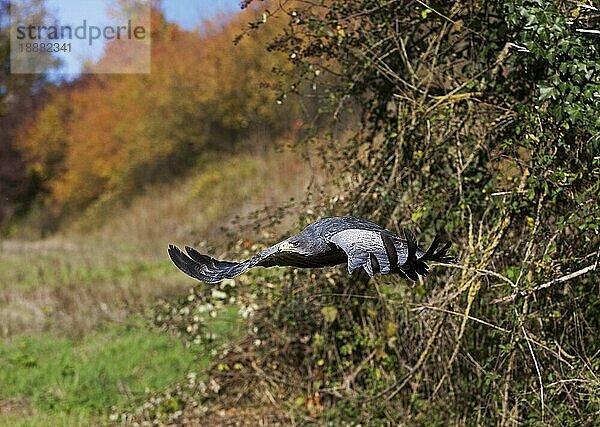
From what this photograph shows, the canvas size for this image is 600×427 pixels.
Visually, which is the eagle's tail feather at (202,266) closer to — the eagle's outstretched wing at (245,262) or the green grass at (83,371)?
the eagle's outstretched wing at (245,262)

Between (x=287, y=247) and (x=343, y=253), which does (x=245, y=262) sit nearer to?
(x=287, y=247)

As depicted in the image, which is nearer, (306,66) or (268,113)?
(306,66)

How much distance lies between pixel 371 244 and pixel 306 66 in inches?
89.0

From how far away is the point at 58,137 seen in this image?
83.9 feet

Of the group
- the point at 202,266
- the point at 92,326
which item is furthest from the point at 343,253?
the point at 92,326

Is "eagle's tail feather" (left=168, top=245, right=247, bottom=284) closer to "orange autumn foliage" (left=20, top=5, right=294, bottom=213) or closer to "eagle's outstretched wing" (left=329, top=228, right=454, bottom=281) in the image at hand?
"eagle's outstretched wing" (left=329, top=228, right=454, bottom=281)

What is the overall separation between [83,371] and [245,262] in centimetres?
403

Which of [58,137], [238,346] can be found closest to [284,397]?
[238,346]

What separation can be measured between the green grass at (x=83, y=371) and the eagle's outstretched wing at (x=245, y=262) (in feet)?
9.22

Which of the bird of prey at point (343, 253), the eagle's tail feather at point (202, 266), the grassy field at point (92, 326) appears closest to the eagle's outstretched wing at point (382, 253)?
the bird of prey at point (343, 253)

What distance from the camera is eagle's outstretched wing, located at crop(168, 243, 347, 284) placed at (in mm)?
2348

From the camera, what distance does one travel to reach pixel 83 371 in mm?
6156

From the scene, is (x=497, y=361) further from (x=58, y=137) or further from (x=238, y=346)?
(x=58, y=137)

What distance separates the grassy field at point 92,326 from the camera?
5.54 metres
